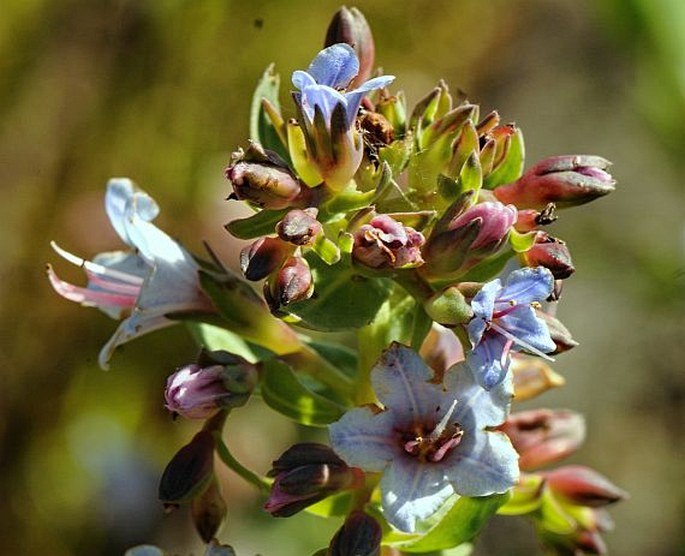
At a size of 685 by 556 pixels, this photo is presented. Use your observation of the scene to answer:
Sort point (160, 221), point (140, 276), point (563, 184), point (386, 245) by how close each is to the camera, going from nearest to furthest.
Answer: point (386, 245) < point (563, 184) < point (140, 276) < point (160, 221)

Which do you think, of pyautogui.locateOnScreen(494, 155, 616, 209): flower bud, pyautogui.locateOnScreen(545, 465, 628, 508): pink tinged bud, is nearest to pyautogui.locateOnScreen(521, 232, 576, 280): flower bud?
pyautogui.locateOnScreen(494, 155, 616, 209): flower bud

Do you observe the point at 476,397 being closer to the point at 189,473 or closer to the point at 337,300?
the point at 337,300

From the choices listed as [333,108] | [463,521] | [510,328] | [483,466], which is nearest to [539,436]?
[463,521]

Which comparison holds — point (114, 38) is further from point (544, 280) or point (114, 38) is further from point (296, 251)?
point (544, 280)

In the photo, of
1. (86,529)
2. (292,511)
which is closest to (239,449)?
(86,529)

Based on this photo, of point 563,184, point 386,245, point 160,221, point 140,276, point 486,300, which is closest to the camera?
point 486,300

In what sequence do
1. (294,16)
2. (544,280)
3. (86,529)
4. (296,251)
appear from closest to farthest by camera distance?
(544,280), (296,251), (86,529), (294,16)

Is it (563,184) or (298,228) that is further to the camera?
(563,184)
